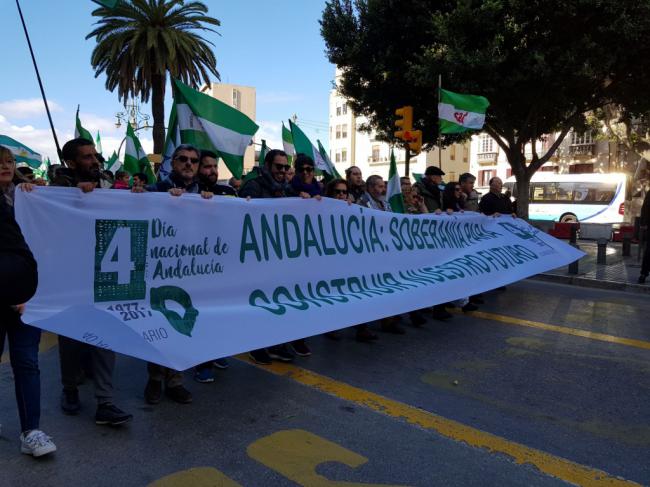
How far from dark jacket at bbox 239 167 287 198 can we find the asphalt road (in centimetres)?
148

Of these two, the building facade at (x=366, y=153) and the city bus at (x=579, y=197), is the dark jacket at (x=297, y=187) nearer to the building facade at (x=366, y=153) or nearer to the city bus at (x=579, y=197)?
the city bus at (x=579, y=197)

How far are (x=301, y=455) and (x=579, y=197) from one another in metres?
28.7

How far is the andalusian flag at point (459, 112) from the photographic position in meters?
9.89

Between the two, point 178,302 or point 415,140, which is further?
point 415,140

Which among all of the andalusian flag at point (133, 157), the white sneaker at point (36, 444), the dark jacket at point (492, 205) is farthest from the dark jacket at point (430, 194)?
the andalusian flag at point (133, 157)

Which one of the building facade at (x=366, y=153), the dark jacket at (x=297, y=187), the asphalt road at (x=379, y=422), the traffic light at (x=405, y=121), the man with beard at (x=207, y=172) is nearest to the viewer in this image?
the asphalt road at (x=379, y=422)

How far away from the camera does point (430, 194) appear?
7.56 metres

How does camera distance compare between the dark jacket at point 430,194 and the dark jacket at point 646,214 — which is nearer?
the dark jacket at point 430,194

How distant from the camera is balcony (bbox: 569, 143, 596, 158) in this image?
37.8 m

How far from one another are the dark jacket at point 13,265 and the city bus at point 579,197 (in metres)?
28.3

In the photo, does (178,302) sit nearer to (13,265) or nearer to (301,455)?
(13,265)

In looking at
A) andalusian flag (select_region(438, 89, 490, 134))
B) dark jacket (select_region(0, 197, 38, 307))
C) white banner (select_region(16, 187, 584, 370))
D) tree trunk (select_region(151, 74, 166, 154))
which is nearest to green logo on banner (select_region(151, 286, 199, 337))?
white banner (select_region(16, 187, 584, 370))

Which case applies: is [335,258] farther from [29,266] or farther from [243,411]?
[29,266]

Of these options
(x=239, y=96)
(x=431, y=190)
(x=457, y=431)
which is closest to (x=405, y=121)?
(x=431, y=190)
